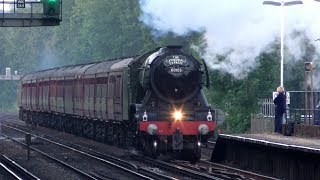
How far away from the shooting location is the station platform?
17.2 meters

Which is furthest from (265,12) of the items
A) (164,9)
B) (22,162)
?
(22,162)

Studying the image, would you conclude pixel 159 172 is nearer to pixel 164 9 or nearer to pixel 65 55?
pixel 164 9

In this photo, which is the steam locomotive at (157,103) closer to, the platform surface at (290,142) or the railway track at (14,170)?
the platform surface at (290,142)

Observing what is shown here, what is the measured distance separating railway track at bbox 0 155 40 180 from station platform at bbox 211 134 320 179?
5914 millimetres

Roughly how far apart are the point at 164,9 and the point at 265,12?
4.00 m

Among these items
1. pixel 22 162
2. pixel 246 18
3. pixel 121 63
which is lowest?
pixel 22 162

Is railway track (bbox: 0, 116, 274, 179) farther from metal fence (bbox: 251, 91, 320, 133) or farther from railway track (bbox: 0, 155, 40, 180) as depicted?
metal fence (bbox: 251, 91, 320, 133)

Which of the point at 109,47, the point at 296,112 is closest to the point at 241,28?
the point at 296,112

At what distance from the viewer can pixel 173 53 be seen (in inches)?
949

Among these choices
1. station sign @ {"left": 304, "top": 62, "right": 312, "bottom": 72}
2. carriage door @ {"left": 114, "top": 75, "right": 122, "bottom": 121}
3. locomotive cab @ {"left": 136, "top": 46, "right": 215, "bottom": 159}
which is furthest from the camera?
carriage door @ {"left": 114, "top": 75, "right": 122, "bottom": 121}

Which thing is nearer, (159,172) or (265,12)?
(159,172)

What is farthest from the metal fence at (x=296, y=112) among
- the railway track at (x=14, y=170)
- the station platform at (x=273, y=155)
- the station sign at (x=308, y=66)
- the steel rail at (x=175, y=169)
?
the railway track at (x=14, y=170)

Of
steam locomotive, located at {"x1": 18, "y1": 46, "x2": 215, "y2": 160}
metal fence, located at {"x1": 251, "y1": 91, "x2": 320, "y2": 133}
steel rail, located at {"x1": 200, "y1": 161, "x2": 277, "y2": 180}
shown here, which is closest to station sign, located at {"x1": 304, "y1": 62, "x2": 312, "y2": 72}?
metal fence, located at {"x1": 251, "y1": 91, "x2": 320, "y2": 133}

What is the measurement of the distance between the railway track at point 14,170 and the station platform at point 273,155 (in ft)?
19.4
